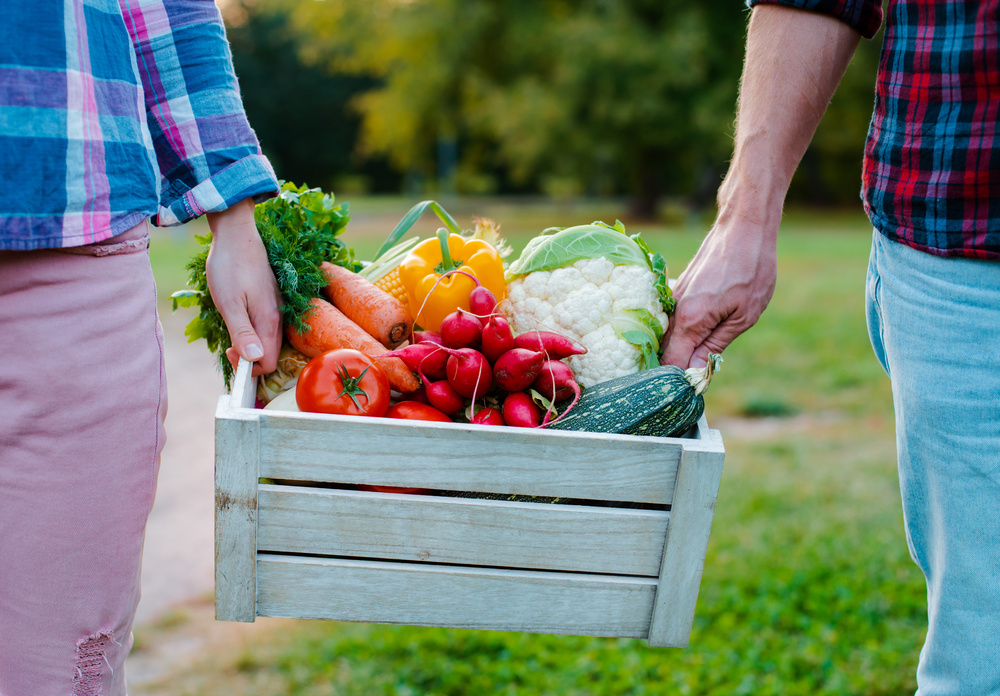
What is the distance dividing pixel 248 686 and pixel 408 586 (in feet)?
5.26

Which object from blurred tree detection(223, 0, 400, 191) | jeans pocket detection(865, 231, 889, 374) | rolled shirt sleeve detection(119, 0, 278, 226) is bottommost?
blurred tree detection(223, 0, 400, 191)

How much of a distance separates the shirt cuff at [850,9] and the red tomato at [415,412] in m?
1.03

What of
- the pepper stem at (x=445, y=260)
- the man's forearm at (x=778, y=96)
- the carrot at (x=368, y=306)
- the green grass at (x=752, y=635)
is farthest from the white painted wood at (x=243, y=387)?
the green grass at (x=752, y=635)

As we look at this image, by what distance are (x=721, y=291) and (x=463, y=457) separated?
700 millimetres

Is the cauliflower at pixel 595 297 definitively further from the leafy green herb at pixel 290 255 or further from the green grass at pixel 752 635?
the green grass at pixel 752 635

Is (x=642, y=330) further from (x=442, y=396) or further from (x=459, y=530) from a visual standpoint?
(x=459, y=530)

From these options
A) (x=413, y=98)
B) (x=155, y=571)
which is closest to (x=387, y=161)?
(x=413, y=98)

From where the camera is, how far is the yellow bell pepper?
73.9 inches

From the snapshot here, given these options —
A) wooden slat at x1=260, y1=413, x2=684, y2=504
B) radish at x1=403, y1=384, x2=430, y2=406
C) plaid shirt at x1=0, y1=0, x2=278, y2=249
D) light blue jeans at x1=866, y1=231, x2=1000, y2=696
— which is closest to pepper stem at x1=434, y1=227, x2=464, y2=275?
radish at x1=403, y1=384, x2=430, y2=406

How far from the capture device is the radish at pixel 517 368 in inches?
61.2

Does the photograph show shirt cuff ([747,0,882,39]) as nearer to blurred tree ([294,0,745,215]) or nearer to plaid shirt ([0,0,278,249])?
plaid shirt ([0,0,278,249])

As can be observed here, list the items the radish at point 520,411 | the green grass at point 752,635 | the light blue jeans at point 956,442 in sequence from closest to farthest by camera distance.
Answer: the light blue jeans at point 956,442
the radish at point 520,411
the green grass at point 752,635

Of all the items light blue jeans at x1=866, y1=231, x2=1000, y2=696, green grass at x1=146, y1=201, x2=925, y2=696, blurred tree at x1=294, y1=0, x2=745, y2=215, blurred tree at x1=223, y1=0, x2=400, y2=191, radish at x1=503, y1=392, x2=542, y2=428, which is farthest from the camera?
blurred tree at x1=223, y1=0, x2=400, y2=191

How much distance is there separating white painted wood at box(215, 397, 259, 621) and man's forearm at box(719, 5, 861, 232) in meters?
1.08
